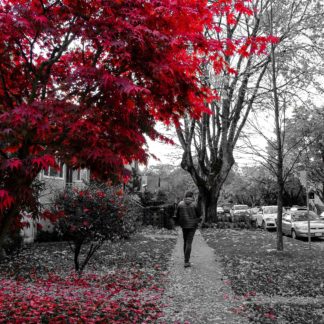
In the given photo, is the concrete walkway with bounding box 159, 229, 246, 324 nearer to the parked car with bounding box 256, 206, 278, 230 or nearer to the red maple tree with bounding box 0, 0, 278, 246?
the red maple tree with bounding box 0, 0, 278, 246

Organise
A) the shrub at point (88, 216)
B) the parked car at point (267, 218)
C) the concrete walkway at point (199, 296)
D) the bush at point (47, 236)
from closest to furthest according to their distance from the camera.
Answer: the concrete walkway at point (199, 296)
the shrub at point (88, 216)
the bush at point (47, 236)
the parked car at point (267, 218)

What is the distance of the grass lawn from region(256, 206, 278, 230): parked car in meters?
12.2

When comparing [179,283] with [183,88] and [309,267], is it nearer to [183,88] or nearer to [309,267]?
[309,267]

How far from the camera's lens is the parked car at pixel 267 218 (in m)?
25.6

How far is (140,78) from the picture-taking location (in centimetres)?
521

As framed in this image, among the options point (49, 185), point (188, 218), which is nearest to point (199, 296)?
point (188, 218)

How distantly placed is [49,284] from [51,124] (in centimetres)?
476

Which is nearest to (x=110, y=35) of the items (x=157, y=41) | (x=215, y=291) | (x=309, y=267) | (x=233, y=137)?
(x=157, y=41)

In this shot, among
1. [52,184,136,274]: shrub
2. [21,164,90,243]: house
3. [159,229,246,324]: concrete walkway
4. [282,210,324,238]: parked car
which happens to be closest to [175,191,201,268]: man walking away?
[159,229,246,324]: concrete walkway

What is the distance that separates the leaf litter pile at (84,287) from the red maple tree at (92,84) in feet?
5.49

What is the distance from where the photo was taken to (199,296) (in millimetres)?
7312

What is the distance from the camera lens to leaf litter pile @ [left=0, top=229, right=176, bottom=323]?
6.12 metres

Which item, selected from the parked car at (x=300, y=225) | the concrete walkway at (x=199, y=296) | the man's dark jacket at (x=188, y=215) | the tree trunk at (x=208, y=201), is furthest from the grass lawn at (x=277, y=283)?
the tree trunk at (x=208, y=201)

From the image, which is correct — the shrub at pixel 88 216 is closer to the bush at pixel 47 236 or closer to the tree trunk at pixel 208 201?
the bush at pixel 47 236
